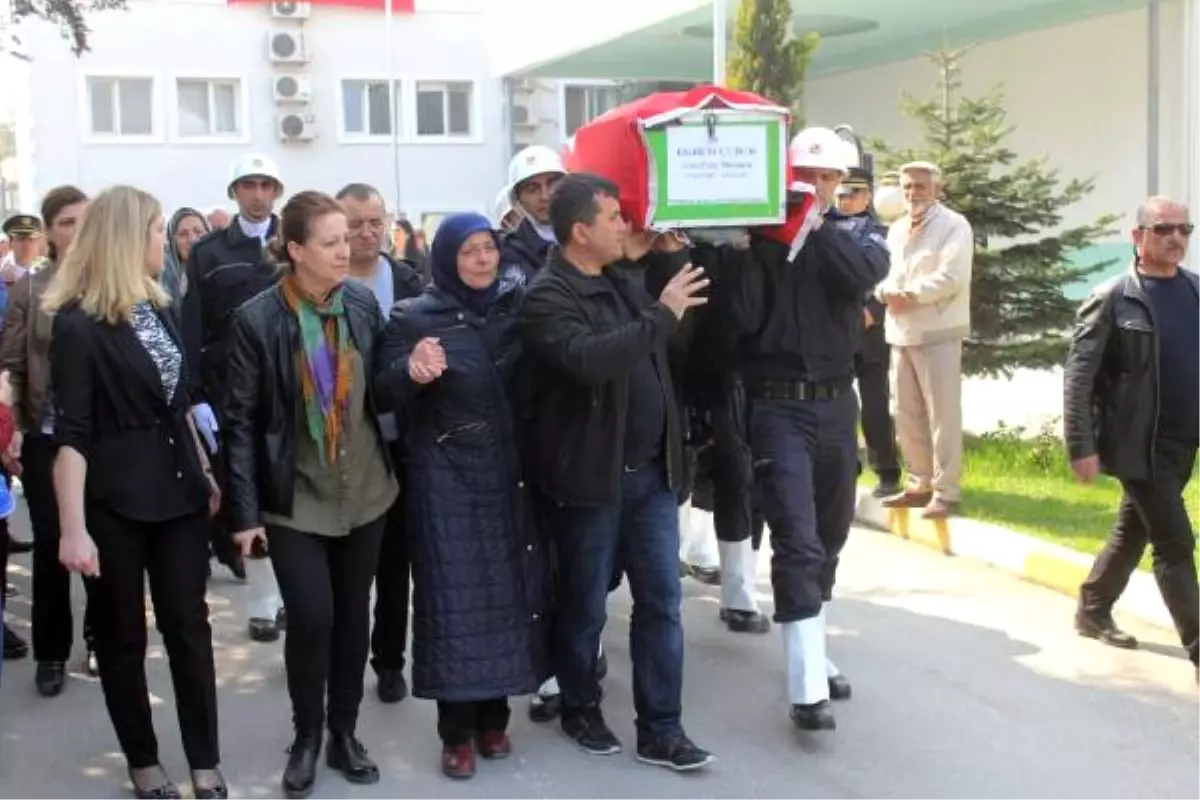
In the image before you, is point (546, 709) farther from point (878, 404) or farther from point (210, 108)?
point (210, 108)

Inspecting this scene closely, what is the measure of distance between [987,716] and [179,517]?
9.86ft

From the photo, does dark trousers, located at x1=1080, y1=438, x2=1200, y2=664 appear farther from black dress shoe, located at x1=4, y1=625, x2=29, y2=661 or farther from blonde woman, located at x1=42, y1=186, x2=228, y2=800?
black dress shoe, located at x1=4, y1=625, x2=29, y2=661

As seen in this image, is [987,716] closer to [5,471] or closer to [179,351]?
[179,351]

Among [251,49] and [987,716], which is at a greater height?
[251,49]

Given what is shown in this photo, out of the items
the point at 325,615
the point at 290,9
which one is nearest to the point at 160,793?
the point at 325,615

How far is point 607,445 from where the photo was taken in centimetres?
464

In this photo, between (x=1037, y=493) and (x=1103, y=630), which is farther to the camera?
(x=1037, y=493)

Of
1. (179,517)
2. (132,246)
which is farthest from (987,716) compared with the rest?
(132,246)

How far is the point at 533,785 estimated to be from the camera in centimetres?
473

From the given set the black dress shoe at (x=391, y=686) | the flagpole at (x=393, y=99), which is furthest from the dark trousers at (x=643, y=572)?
the flagpole at (x=393, y=99)

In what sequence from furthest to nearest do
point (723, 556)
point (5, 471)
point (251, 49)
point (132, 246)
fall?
point (251, 49) → point (723, 556) → point (5, 471) → point (132, 246)

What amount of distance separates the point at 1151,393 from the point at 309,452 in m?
3.33

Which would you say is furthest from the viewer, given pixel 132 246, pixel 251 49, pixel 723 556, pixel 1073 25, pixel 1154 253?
pixel 251 49

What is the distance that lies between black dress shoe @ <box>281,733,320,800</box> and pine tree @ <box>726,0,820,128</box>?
32.2 ft
